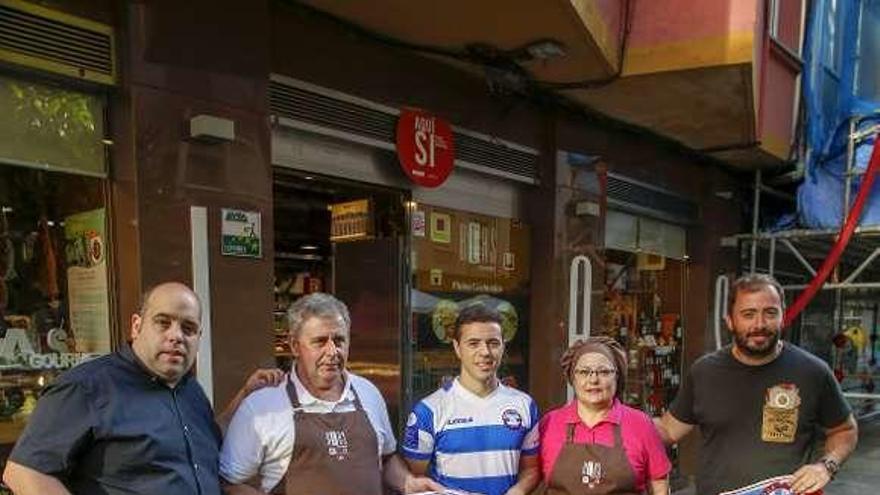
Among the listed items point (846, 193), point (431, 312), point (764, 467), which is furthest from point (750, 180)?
point (764, 467)

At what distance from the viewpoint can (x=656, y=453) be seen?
2.78 meters

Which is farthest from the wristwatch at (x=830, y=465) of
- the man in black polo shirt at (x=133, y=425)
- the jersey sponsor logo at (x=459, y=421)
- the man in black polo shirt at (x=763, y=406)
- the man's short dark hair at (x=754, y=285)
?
the man in black polo shirt at (x=133, y=425)

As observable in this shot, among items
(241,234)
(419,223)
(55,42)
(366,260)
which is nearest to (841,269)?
(419,223)

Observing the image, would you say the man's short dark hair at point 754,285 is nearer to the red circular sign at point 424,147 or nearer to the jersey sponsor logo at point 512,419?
the jersey sponsor logo at point 512,419

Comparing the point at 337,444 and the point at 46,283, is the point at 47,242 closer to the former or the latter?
the point at 46,283

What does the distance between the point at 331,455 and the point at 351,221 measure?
3.73 meters

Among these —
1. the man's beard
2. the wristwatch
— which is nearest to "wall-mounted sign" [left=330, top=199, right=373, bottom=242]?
the man's beard

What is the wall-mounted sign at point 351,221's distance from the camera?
19.6 feet

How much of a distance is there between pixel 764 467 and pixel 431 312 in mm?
3344

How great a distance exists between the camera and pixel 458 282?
21.2 ft

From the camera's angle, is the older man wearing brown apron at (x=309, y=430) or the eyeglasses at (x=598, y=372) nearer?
the older man wearing brown apron at (x=309, y=430)

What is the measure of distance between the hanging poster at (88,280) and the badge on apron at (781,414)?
327 centimetres

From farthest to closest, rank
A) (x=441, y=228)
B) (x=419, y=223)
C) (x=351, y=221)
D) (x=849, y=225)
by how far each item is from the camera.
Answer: (x=849, y=225) → (x=441, y=228) → (x=351, y=221) → (x=419, y=223)

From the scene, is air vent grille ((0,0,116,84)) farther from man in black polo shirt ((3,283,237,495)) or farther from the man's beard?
the man's beard
